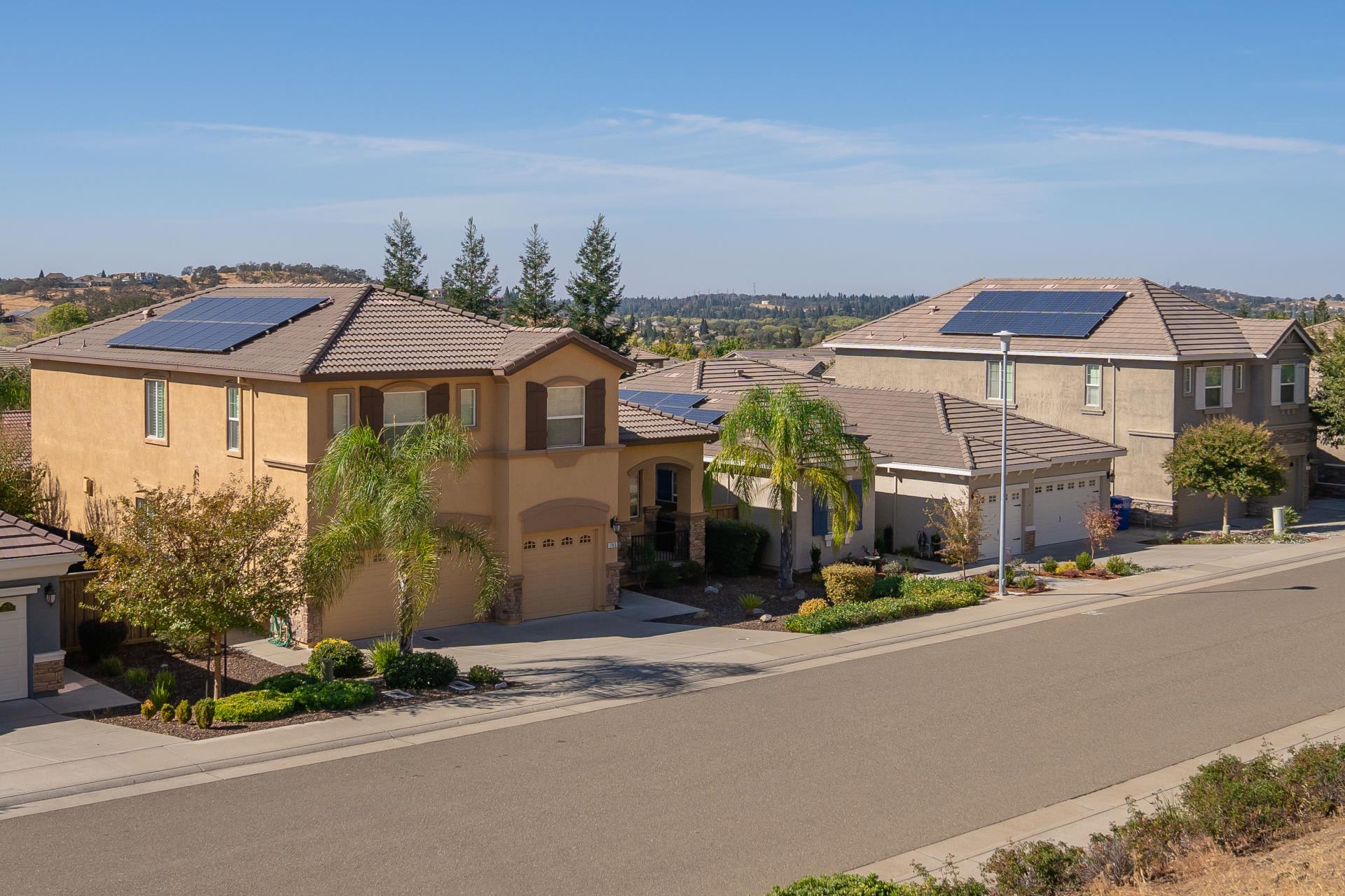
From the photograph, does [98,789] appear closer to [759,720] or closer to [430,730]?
[430,730]

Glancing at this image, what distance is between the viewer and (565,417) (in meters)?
26.3

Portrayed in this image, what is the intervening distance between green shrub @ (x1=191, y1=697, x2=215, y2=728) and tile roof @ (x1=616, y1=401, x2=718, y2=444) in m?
12.1

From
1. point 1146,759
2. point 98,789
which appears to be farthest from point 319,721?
point 1146,759

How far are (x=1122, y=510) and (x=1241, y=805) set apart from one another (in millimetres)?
28085

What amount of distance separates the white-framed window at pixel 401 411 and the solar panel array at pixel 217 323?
12.4 feet

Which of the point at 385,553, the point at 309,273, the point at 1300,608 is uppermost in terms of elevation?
the point at 309,273

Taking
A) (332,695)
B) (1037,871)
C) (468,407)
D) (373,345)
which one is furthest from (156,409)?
(1037,871)

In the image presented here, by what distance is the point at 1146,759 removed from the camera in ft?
56.0

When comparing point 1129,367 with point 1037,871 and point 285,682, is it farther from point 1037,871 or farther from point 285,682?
point 1037,871

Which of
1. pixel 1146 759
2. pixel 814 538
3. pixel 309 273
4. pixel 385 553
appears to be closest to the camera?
pixel 1146 759

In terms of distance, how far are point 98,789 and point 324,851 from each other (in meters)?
3.79

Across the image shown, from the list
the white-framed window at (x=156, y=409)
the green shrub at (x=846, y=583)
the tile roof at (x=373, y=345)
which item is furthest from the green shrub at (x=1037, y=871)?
the white-framed window at (x=156, y=409)

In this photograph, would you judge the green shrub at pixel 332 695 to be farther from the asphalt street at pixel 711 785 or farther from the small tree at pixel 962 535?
the small tree at pixel 962 535

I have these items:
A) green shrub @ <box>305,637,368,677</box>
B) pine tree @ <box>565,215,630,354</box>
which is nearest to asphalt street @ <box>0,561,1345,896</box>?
green shrub @ <box>305,637,368,677</box>
